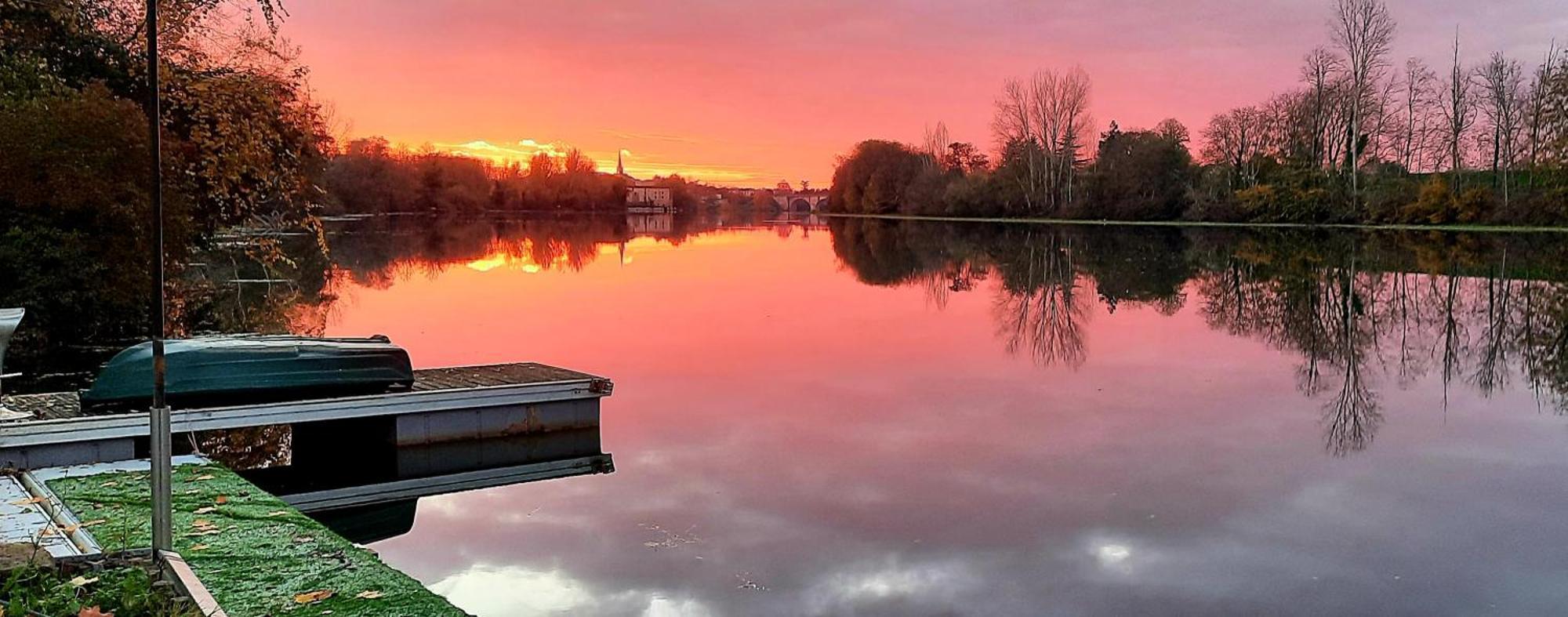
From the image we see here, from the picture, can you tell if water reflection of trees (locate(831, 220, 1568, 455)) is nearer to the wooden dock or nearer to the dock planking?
the wooden dock

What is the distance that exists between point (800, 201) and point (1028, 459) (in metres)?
151

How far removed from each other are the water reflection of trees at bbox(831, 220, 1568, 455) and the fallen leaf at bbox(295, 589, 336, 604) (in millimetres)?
9095

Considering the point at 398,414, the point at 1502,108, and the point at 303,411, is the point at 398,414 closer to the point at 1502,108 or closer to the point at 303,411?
the point at 303,411

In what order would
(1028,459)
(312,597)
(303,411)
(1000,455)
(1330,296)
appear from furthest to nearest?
(1330,296)
(1000,455)
(1028,459)
(303,411)
(312,597)

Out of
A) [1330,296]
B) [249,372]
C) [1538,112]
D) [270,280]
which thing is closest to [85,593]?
[249,372]

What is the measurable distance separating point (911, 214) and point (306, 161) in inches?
3032

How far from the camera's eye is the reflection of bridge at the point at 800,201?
496 ft

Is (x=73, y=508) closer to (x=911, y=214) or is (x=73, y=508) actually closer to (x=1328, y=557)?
(x=1328, y=557)

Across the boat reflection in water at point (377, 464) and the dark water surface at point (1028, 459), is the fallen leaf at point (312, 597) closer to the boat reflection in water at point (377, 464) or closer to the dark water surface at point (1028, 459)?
the dark water surface at point (1028, 459)

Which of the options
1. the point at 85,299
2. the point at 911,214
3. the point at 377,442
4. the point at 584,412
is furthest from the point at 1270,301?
the point at 911,214

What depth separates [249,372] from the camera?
33.0ft

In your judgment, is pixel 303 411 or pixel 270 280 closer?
pixel 303 411

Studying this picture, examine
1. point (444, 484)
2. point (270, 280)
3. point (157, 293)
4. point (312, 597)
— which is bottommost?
point (444, 484)

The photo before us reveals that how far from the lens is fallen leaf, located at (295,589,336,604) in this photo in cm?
539
